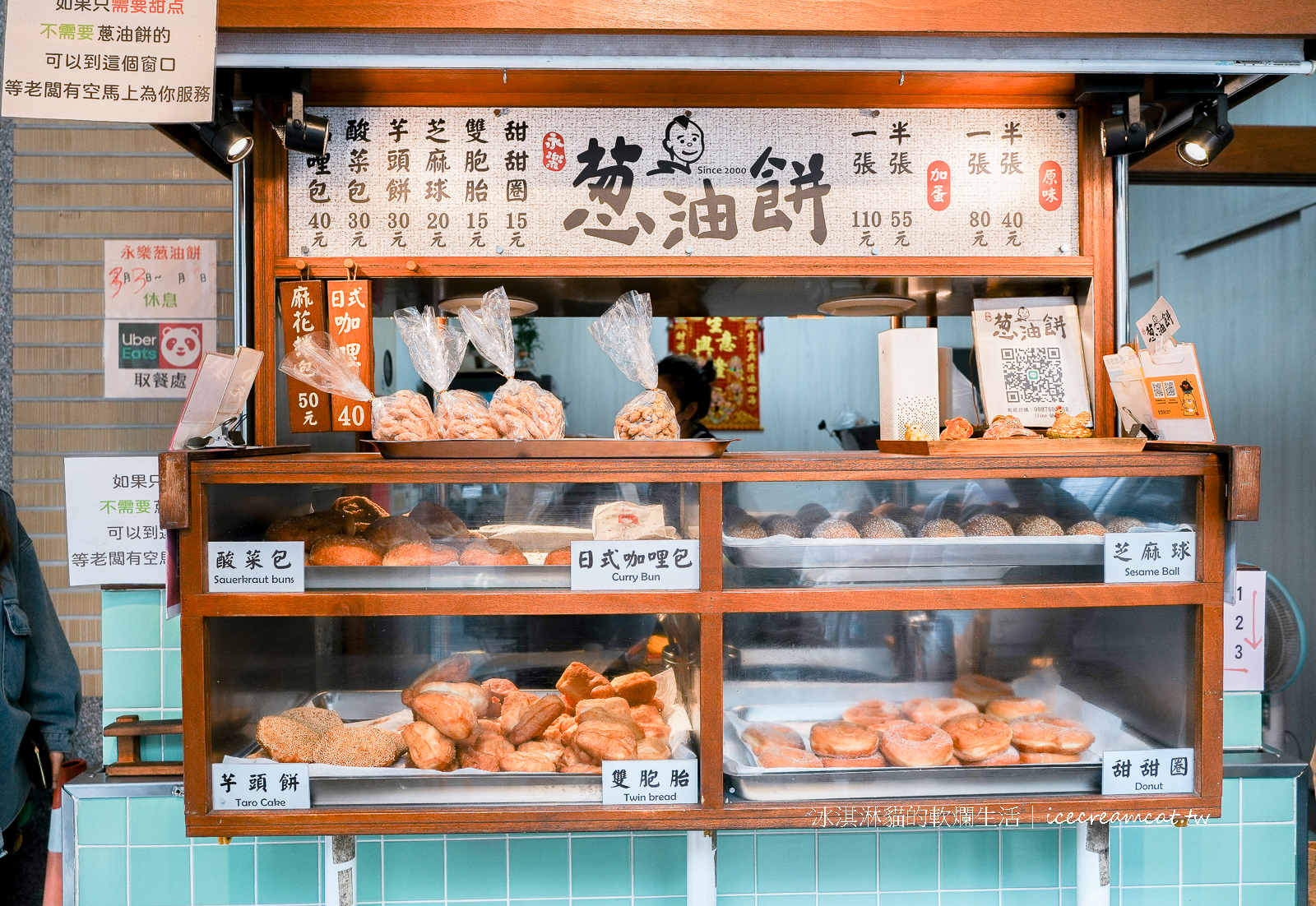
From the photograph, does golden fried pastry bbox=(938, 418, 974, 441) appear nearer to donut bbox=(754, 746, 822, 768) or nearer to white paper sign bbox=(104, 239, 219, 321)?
donut bbox=(754, 746, 822, 768)

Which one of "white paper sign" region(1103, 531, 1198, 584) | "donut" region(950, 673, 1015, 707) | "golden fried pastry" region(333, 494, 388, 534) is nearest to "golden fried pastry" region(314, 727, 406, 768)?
"golden fried pastry" region(333, 494, 388, 534)

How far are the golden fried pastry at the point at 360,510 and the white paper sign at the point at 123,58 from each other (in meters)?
0.86

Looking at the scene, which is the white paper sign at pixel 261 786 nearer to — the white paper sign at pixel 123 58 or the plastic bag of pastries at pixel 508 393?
the plastic bag of pastries at pixel 508 393

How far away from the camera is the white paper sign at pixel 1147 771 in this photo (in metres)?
1.77

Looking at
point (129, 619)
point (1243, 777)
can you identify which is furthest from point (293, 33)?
point (1243, 777)

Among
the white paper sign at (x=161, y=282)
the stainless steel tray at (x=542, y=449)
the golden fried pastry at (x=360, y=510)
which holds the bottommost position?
the golden fried pastry at (x=360, y=510)

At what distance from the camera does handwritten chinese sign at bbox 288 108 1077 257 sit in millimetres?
2137

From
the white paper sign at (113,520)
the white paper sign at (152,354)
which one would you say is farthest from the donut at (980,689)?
the white paper sign at (152,354)

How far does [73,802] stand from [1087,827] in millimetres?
2534

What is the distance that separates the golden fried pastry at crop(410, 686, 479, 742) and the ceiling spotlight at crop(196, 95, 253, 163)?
1301 millimetres

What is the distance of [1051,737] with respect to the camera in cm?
183

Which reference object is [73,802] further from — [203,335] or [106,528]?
[203,335]

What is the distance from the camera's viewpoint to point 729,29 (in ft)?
5.76

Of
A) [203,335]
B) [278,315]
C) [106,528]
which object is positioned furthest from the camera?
[203,335]
